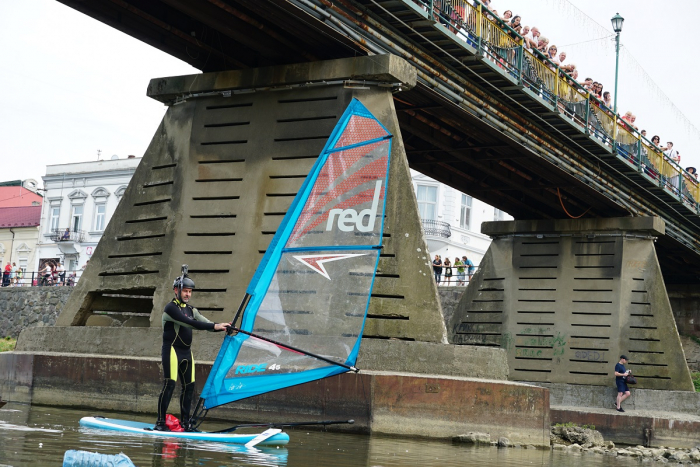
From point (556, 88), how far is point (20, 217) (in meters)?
52.4

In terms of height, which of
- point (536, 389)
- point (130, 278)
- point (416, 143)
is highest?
point (416, 143)

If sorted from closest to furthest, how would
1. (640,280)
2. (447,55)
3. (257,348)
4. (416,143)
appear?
(257,348) → (447,55) → (416,143) → (640,280)

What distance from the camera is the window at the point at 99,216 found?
6219 cm

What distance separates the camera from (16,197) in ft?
247

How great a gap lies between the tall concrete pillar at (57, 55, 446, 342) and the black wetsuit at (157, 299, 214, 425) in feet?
16.2

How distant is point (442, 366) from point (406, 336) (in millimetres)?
1006

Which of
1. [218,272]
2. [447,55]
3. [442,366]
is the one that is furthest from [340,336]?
[447,55]

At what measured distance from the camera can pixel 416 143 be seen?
24953 mm

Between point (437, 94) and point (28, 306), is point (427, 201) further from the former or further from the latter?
point (437, 94)

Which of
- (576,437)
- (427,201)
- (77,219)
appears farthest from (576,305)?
(77,219)

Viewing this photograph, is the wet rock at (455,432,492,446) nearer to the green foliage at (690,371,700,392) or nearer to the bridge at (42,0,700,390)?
the bridge at (42,0,700,390)

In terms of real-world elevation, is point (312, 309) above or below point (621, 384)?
above

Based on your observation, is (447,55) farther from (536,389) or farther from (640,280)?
(640,280)

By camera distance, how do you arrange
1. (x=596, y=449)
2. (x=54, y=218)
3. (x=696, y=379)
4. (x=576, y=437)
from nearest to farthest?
(x=596, y=449) → (x=576, y=437) → (x=696, y=379) → (x=54, y=218)
